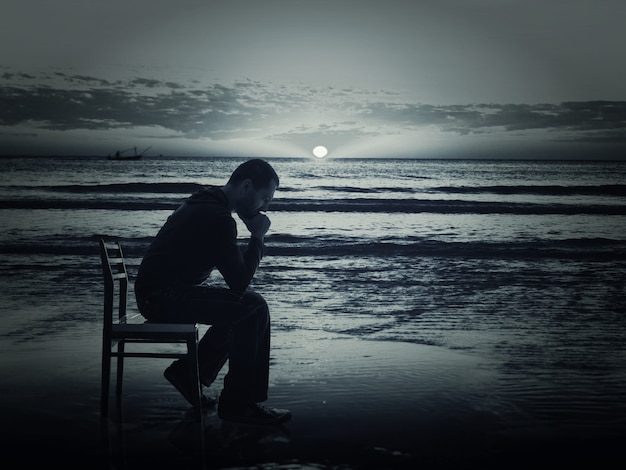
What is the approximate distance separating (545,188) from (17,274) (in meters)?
35.6

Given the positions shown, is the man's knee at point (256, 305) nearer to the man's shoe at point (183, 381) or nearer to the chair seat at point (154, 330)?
the chair seat at point (154, 330)

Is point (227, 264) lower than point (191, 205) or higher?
lower

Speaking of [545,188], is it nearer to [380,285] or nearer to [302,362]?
[380,285]

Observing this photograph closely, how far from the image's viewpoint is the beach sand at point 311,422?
3.24m

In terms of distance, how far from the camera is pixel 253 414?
12.2 ft

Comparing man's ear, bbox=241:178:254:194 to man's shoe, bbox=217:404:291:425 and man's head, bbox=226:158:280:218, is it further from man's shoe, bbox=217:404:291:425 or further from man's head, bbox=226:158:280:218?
man's shoe, bbox=217:404:291:425

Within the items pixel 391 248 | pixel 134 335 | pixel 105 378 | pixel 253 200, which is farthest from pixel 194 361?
pixel 391 248

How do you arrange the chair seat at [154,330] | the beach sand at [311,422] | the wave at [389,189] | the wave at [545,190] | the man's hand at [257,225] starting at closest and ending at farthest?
the beach sand at [311,422]
the chair seat at [154,330]
the man's hand at [257,225]
the wave at [389,189]
the wave at [545,190]

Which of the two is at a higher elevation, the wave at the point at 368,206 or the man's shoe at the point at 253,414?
the man's shoe at the point at 253,414

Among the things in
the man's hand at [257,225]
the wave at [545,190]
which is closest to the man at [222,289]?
the man's hand at [257,225]

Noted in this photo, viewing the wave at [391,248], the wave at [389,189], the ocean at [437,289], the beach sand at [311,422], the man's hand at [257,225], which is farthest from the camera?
the wave at [389,189]

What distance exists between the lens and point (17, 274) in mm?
9586

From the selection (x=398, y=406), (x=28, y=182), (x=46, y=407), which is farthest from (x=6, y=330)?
(x=28, y=182)

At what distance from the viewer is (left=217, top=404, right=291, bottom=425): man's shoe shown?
370 cm
